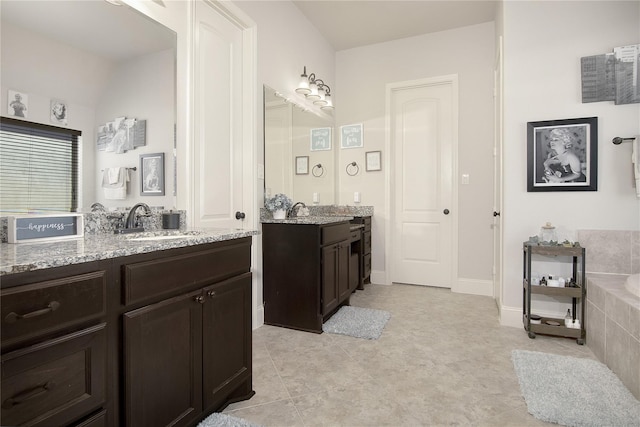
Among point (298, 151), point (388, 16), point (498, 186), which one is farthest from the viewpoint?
point (388, 16)

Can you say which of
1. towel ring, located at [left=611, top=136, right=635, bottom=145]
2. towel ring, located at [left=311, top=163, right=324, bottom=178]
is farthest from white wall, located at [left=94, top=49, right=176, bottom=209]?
towel ring, located at [left=611, top=136, right=635, bottom=145]

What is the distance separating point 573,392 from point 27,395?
2342 mm

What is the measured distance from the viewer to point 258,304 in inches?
110

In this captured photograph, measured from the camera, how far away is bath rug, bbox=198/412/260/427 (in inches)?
57.8

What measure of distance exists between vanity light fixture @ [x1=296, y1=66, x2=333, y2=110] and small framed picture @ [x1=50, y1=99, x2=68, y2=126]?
2259 mm

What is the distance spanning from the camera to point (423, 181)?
409 cm

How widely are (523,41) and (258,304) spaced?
3.11m

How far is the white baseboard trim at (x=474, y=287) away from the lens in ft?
12.2

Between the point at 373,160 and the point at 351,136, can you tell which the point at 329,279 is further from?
the point at 351,136

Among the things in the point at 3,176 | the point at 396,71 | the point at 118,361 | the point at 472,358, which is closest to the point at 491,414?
the point at 472,358

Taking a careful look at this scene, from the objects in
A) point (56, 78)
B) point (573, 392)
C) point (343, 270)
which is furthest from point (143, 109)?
point (573, 392)

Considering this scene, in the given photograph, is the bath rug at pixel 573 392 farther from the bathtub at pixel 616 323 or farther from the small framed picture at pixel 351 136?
the small framed picture at pixel 351 136

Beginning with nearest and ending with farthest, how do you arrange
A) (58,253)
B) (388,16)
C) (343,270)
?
(58,253), (343,270), (388,16)

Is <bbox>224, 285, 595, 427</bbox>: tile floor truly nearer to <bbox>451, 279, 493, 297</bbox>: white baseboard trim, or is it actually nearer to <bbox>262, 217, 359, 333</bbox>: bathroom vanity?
<bbox>262, 217, 359, 333</bbox>: bathroom vanity
